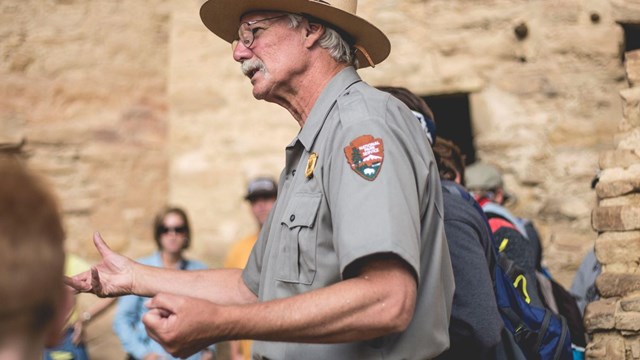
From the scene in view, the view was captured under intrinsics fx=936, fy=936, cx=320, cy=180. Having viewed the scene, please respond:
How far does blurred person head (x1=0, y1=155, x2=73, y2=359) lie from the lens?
1524 mm

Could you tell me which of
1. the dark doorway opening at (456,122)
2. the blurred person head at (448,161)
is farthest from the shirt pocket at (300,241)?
the dark doorway opening at (456,122)

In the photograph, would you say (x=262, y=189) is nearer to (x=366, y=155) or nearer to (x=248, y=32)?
(x=248, y=32)

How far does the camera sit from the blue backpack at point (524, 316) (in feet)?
9.66

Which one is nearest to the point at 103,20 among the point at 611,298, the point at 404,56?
the point at 404,56

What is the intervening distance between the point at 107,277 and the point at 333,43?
3.15 ft

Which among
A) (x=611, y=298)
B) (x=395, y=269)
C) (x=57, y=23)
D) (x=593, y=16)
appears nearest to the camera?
(x=395, y=269)

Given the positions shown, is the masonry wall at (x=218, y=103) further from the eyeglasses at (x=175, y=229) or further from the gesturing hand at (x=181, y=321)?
the gesturing hand at (x=181, y=321)

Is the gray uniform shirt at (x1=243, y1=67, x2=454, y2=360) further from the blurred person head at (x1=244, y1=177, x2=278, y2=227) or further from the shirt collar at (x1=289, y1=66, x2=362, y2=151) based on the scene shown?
the blurred person head at (x1=244, y1=177, x2=278, y2=227)

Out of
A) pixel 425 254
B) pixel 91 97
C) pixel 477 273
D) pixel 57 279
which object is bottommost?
pixel 91 97

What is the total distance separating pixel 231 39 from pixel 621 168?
5.29ft

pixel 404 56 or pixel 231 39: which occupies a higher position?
pixel 231 39

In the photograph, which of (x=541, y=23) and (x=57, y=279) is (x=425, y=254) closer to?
(x=57, y=279)

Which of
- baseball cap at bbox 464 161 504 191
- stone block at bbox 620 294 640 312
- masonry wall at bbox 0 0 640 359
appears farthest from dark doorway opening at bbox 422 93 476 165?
stone block at bbox 620 294 640 312

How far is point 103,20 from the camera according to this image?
7.02 m
